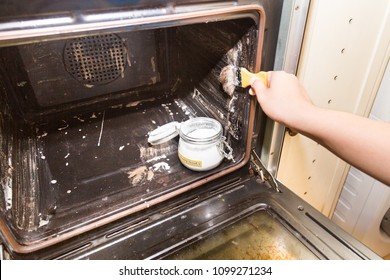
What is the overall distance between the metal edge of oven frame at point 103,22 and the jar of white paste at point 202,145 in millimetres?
279

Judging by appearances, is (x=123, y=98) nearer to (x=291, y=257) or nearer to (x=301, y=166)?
(x=301, y=166)

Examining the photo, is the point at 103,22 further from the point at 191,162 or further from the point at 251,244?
the point at 251,244

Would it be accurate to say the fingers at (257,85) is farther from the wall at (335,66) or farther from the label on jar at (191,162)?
the label on jar at (191,162)

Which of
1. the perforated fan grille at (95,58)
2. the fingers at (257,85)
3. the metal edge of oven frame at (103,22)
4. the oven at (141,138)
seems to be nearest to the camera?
the metal edge of oven frame at (103,22)

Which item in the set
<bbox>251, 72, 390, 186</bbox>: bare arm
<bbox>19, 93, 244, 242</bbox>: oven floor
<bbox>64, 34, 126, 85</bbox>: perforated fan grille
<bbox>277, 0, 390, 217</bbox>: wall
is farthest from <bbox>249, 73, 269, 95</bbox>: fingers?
<bbox>64, 34, 126, 85</bbox>: perforated fan grille

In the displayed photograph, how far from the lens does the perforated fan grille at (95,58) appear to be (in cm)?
117

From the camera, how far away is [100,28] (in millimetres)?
547

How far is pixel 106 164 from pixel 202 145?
0.37 m

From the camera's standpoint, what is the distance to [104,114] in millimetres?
1325

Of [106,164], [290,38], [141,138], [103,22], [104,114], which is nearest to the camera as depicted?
[103,22]

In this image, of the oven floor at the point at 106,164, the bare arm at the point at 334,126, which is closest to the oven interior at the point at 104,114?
the oven floor at the point at 106,164

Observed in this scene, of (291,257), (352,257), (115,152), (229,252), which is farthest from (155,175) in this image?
(352,257)

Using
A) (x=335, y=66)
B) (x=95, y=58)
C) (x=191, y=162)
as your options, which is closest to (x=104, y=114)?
(x=95, y=58)

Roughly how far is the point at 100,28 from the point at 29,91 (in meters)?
0.78
